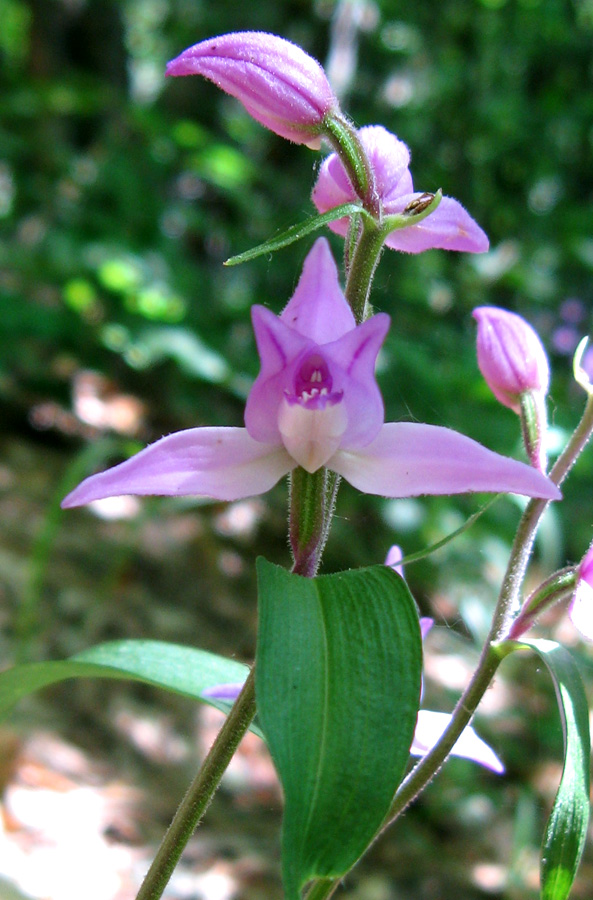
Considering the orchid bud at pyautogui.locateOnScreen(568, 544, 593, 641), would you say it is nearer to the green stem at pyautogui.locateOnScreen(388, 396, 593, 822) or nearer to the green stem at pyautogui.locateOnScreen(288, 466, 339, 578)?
the green stem at pyautogui.locateOnScreen(388, 396, 593, 822)

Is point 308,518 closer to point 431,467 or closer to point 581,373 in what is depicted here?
point 431,467

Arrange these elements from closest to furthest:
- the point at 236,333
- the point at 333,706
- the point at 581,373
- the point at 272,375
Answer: the point at 333,706 < the point at 272,375 < the point at 581,373 < the point at 236,333

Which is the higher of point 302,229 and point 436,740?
point 302,229

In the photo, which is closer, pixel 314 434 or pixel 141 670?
pixel 314 434

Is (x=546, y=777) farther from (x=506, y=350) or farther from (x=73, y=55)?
(x=73, y=55)

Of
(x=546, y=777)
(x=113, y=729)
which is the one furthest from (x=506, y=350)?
(x=546, y=777)

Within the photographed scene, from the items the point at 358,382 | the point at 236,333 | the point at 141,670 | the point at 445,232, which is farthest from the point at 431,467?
the point at 236,333

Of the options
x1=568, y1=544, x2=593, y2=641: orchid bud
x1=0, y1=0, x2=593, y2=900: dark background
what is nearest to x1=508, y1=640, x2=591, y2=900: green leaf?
x1=568, y1=544, x2=593, y2=641: orchid bud
